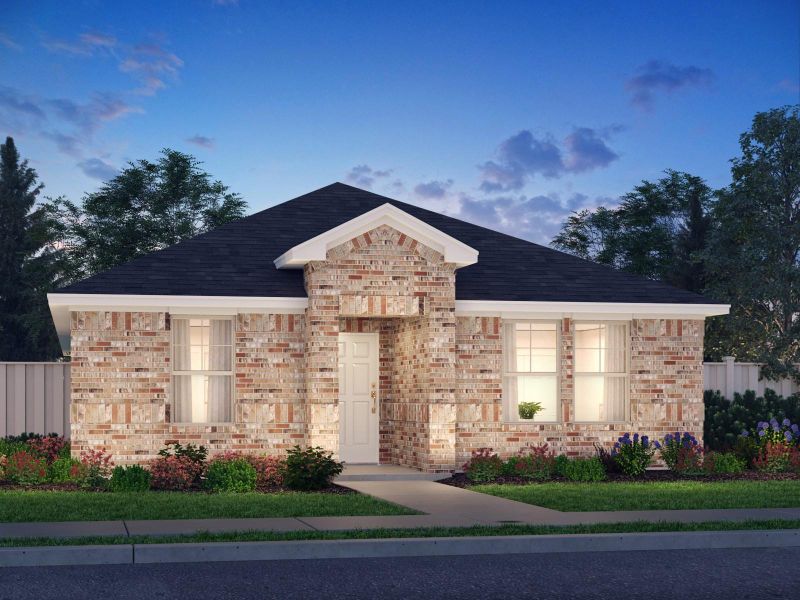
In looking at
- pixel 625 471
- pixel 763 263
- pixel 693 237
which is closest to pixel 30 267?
pixel 693 237

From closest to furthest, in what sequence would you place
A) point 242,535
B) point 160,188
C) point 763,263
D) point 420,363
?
point 242,535, point 420,363, point 763,263, point 160,188

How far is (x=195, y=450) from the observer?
1828 cm

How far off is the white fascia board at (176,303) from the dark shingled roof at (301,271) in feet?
0.45

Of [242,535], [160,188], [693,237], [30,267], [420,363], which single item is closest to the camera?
[242,535]

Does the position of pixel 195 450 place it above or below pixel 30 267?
below

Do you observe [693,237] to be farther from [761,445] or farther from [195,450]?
[195,450]

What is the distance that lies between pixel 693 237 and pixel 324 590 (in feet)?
138

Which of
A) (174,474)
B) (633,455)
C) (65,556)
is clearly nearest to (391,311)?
(174,474)

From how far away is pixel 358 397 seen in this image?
21141 mm

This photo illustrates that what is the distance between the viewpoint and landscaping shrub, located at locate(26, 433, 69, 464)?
19.7 metres

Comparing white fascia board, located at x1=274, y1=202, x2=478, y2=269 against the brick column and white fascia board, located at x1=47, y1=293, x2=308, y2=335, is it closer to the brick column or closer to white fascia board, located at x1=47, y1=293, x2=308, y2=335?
the brick column

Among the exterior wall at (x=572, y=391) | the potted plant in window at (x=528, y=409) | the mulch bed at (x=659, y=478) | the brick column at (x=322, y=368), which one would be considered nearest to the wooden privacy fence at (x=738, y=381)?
the exterior wall at (x=572, y=391)

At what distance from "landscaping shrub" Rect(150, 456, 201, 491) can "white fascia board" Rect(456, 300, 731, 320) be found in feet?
18.1

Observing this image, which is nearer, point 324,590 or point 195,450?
point 324,590
